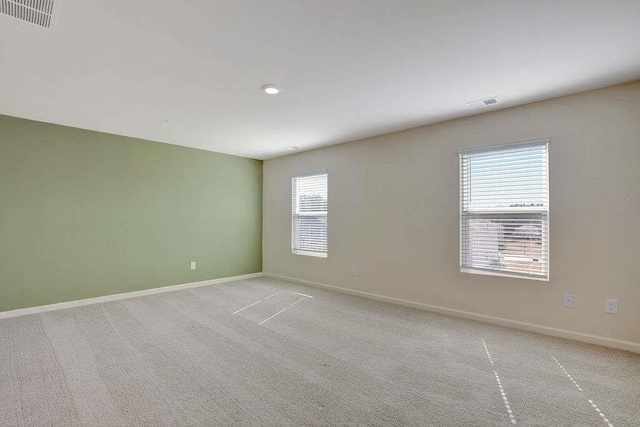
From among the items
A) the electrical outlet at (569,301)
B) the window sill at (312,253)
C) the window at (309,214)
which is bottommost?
the electrical outlet at (569,301)

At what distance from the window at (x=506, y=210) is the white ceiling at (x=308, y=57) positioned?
584 millimetres

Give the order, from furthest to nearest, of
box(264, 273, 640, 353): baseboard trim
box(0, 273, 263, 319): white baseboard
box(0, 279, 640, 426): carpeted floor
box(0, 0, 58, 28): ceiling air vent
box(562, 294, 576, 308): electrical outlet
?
box(0, 273, 263, 319): white baseboard → box(562, 294, 576, 308): electrical outlet → box(264, 273, 640, 353): baseboard trim → box(0, 279, 640, 426): carpeted floor → box(0, 0, 58, 28): ceiling air vent

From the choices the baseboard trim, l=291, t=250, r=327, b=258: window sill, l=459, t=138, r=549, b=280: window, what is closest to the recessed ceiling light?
l=459, t=138, r=549, b=280: window

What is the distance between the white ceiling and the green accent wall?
0.64 meters

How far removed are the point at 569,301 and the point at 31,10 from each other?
191 inches

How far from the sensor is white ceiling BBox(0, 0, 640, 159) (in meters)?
1.84

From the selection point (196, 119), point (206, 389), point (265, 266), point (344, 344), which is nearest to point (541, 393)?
point (344, 344)

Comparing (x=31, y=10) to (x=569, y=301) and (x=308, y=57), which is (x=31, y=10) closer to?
(x=308, y=57)

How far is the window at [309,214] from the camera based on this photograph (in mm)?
5312

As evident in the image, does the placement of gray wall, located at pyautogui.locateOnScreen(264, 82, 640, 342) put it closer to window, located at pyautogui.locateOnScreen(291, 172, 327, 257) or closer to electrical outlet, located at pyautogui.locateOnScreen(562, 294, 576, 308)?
electrical outlet, located at pyautogui.locateOnScreen(562, 294, 576, 308)

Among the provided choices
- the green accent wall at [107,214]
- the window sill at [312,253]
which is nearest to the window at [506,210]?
the window sill at [312,253]

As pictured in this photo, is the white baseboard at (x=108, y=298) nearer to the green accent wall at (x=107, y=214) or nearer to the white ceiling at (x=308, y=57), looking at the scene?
the green accent wall at (x=107, y=214)

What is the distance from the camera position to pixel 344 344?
289 centimetres

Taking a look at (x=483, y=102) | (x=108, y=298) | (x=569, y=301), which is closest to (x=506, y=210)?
(x=569, y=301)
